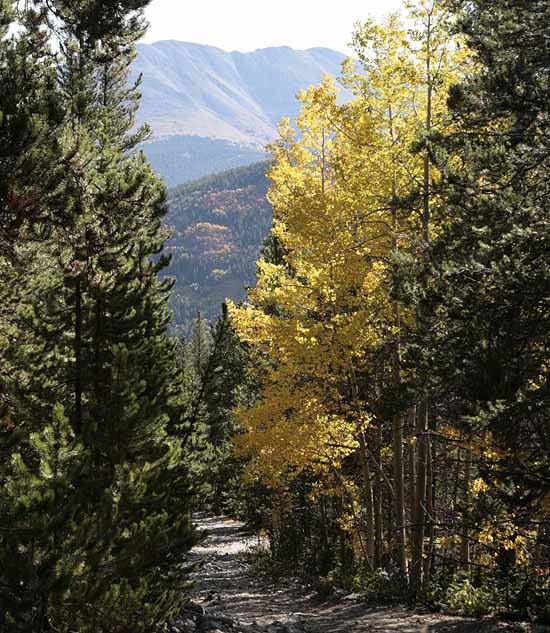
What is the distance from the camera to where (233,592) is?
54.7ft

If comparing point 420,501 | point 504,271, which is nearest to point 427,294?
point 504,271

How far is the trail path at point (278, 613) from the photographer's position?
9.77m

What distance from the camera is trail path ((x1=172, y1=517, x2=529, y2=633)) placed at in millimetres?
9766

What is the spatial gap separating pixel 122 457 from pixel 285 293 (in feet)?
18.1

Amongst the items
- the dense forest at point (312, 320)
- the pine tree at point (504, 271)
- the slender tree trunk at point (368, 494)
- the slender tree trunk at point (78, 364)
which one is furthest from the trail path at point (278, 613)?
the slender tree trunk at point (78, 364)

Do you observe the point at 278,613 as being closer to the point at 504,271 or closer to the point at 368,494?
the point at 368,494

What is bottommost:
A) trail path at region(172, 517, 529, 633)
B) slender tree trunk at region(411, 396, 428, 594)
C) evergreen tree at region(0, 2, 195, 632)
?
trail path at region(172, 517, 529, 633)

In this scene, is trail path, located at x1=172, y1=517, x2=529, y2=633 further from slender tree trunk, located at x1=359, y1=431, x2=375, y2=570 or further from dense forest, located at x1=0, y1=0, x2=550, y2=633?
slender tree trunk, located at x1=359, y1=431, x2=375, y2=570

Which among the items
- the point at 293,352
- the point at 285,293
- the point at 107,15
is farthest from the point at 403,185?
the point at 107,15

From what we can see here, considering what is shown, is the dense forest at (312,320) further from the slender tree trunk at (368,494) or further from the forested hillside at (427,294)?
the slender tree trunk at (368,494)

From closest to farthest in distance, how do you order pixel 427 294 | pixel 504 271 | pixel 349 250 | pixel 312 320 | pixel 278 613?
pixel 504 271
pixel 427 294
pixel 349 250
pixel 312 320
pixel 278 613

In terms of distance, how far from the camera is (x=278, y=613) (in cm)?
1339

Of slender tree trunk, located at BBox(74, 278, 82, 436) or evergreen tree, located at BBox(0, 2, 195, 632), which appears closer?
evergreen tree, located at BBox(0, 2, 195, 632)

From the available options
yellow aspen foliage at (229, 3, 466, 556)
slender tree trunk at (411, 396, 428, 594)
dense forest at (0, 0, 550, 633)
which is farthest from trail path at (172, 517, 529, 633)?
yellow aspen foliage at (229, 3, 466, 556)
